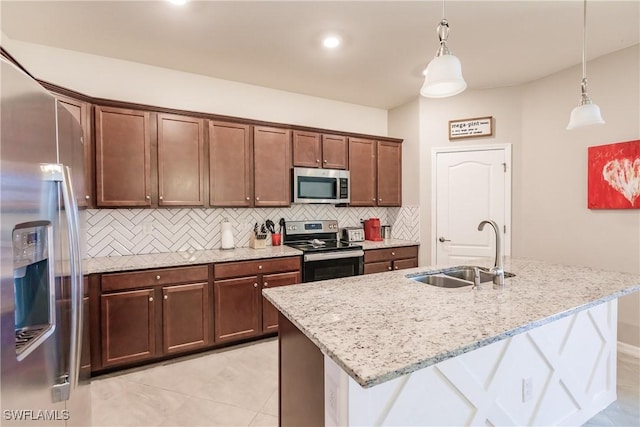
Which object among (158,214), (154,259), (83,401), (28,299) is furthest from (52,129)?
(158,214)

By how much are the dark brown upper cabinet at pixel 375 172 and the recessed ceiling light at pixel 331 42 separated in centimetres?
133

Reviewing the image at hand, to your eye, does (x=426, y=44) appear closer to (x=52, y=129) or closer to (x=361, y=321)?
(x=361, y=321)

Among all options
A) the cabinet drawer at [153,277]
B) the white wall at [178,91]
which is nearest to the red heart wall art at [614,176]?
the white wall at [178,91]

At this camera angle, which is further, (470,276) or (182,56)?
(182,56)

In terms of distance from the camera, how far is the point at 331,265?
3.37m

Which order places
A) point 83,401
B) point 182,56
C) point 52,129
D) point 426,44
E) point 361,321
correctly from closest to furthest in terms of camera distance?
point 52,129 → point 361,321 → point 83,401 → point 426,44 → point 182,56

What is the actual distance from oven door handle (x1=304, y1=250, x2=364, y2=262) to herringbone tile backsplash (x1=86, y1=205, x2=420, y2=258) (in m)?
0.69

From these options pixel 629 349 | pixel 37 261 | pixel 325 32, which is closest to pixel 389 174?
pixel 325 32

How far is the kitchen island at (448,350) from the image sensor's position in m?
1.06

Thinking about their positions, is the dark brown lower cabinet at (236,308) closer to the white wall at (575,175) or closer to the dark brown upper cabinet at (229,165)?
the dark brown upper cabinet at (229,165)

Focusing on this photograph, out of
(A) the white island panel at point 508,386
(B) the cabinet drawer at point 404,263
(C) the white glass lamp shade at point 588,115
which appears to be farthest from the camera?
(B) the cabinet drawer at point 404,263

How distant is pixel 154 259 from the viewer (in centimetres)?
275

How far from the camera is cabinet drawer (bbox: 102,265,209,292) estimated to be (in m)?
2.41

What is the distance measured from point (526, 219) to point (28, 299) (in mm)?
4232
